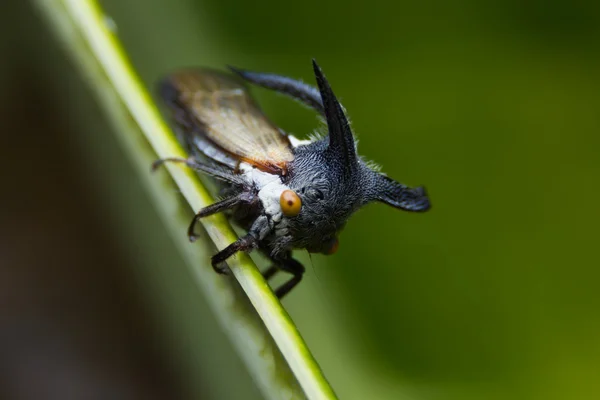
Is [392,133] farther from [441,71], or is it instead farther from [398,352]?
[398,352]

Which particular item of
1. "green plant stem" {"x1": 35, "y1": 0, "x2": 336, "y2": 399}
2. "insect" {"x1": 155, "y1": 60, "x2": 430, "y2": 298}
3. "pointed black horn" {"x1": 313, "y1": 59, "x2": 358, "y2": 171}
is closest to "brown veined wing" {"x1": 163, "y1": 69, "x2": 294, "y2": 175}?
"insect" {"x1": 155, "y1": 60, "x2": 430, "y2": 298}

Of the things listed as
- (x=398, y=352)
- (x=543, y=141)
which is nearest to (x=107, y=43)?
(x=398, y=352)

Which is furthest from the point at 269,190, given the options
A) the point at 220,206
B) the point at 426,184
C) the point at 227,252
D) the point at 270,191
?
the point at 426,184

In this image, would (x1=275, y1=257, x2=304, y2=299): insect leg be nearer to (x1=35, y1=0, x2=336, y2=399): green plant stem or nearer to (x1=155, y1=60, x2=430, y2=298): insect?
(x1=155, y1=60, x2=430, y2=298): insect

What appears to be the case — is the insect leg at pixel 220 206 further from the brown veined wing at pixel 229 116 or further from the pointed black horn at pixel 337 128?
the pointed black horn at pixel 337 128

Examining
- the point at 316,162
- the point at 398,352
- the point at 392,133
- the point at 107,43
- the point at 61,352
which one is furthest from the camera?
the point at 61,352

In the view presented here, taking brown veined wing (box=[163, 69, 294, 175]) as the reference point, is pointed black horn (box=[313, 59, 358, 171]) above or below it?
below

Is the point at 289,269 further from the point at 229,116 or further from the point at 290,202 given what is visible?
the point at 229,116
